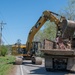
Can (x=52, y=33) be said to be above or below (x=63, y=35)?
above

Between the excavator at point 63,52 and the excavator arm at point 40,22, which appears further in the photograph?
the excavator arm at point 40,22

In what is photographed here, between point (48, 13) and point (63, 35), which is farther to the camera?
point (48, 13)

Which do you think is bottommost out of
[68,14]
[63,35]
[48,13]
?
[63,35]

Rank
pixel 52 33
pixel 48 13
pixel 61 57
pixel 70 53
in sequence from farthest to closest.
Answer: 1. pixel 52 33
2. pixel 48 13
3. pixel 61 57
4. pixel 70 53

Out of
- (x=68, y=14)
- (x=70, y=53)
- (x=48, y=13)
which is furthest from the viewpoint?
(x=68, y=14)

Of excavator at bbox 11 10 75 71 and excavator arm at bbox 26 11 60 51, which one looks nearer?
excavator at bbox 11 10 75 71

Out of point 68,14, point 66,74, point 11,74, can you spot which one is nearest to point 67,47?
point 66,74

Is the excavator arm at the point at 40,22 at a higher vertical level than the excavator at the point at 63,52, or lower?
higher

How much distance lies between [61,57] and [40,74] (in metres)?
2.12

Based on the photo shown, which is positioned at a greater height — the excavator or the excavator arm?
the excavator arm

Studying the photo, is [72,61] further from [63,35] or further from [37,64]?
[37,64]

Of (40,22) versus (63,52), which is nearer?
(63,52)

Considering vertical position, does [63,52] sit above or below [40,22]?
below

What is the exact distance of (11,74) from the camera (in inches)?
777
